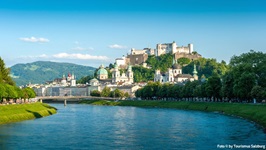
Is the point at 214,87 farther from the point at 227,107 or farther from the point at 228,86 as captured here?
the point at 227,107

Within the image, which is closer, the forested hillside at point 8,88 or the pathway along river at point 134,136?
the pathway along river at point 134,136

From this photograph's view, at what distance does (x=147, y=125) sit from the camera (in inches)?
2475

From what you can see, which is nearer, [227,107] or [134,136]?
[134,136]

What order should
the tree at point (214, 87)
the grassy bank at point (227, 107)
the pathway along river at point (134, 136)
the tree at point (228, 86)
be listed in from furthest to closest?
the tree at point (214, 87) < the tree at point (228, 86) < the grassy bank at point (227, 107) < the pathway along river at point (134, 136)

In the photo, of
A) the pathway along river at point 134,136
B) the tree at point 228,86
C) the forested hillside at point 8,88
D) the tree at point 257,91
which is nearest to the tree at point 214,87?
the tree at point 228,86

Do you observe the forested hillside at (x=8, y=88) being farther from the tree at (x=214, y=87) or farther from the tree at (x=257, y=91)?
the tree at (x=257, y=91)

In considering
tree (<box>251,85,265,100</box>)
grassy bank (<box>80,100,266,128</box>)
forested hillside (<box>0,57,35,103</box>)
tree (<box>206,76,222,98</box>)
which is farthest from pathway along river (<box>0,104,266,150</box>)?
tree (<box>206,76,222,98</box>)

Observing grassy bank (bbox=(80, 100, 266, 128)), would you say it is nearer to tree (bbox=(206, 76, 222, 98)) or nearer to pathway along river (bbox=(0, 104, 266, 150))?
tree (bbox=(206, 76, 222, 98))

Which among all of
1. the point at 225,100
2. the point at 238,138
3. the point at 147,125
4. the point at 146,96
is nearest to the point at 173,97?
the point at 146,96

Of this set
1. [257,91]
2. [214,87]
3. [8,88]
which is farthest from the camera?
[214,87]

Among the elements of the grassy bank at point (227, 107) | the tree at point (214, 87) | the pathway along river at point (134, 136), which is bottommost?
the pathway along river at point (134, 136)

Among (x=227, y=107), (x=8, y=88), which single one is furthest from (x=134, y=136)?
(x=8, y=88)

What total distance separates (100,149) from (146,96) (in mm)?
113106

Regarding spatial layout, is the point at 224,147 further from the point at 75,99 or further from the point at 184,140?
Result: the point at 75,99
